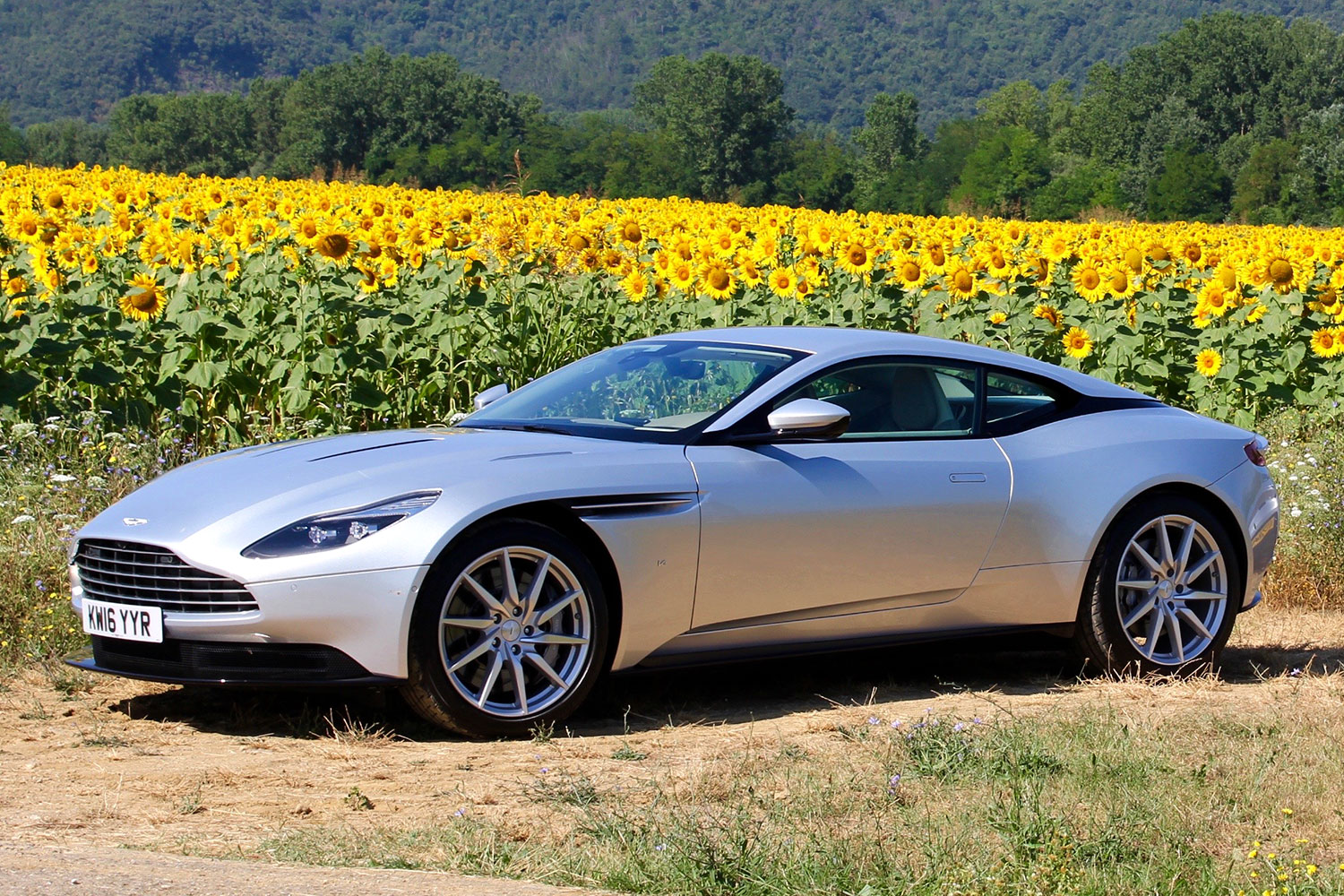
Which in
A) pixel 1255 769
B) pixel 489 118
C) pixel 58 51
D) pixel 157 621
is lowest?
pixel 1255 769

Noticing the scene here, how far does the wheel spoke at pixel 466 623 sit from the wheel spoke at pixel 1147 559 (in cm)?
272

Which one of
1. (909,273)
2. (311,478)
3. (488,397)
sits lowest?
(311,478)

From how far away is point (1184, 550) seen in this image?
6.86 meters

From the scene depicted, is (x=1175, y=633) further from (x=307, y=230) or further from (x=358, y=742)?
(x=307, y=230)

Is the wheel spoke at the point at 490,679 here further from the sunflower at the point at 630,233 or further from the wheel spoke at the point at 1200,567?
the sunflower at the point at 630,233

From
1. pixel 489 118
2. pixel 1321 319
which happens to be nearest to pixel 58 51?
pixel 489 118

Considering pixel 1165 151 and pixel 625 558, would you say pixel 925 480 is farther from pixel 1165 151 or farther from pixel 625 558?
pixel 1165 151

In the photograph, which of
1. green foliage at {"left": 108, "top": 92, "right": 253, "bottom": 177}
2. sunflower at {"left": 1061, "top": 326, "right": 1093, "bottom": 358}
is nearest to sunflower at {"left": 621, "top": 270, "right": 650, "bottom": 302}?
sunflower at {"left": 1061, "top": 326, "right": 1093, "bottom": 358}

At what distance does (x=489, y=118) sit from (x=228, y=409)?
2512 inches

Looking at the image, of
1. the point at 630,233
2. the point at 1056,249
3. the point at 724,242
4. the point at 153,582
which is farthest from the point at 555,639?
the point at 1056,249

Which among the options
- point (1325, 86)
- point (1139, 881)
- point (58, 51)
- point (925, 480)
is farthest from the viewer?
point (58, 51)

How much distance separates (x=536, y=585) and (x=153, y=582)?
1.21m

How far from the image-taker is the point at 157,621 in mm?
5332

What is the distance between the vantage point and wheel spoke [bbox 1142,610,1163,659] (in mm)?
6820
